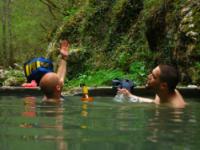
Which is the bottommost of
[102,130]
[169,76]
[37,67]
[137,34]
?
[102,130]

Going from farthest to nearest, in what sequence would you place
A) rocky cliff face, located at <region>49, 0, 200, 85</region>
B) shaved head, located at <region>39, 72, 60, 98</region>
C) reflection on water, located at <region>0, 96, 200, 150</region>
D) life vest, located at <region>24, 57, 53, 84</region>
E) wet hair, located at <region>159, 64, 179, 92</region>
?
rocky cliff face, located at <region>49, 0, 200, 85</region>, life vest, located at <region>24, 57, 53, 84</region>, shaved head, located at <region>39, 72, 60, 98</region>, wet hair, located at <region>159, 64, 179, 92</region>, reflection on water, located at <region>0, 96, 200, 150</region>

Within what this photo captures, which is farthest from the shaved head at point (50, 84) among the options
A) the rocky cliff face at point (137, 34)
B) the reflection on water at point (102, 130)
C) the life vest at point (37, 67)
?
the rocky cliff face at point (137, 34)

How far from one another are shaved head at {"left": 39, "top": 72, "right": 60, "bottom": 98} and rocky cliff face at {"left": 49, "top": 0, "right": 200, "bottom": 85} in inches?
178

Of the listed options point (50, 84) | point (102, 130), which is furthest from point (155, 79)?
point (102, 130)

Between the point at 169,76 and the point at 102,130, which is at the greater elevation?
the point at 169,76

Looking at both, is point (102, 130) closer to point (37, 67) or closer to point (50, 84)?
point (50, 84)

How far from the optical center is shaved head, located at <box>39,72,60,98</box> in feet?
22.4

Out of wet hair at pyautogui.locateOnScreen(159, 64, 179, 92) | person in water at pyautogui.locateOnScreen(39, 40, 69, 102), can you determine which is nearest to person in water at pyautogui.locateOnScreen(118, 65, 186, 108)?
wet hair at pyautogui.locateOnScreen(159, 64, 179, 92)

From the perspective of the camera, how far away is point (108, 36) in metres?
16.0

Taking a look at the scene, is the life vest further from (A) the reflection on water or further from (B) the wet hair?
(A) the reflection on water

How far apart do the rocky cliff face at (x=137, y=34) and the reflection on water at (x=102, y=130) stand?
5501 mm

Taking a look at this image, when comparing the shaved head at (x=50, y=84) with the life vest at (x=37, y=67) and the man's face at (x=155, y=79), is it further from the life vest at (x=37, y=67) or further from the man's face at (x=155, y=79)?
the man's face at (x=155, y=79)

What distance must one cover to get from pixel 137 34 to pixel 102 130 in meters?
11.4

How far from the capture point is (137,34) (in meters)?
15.1
